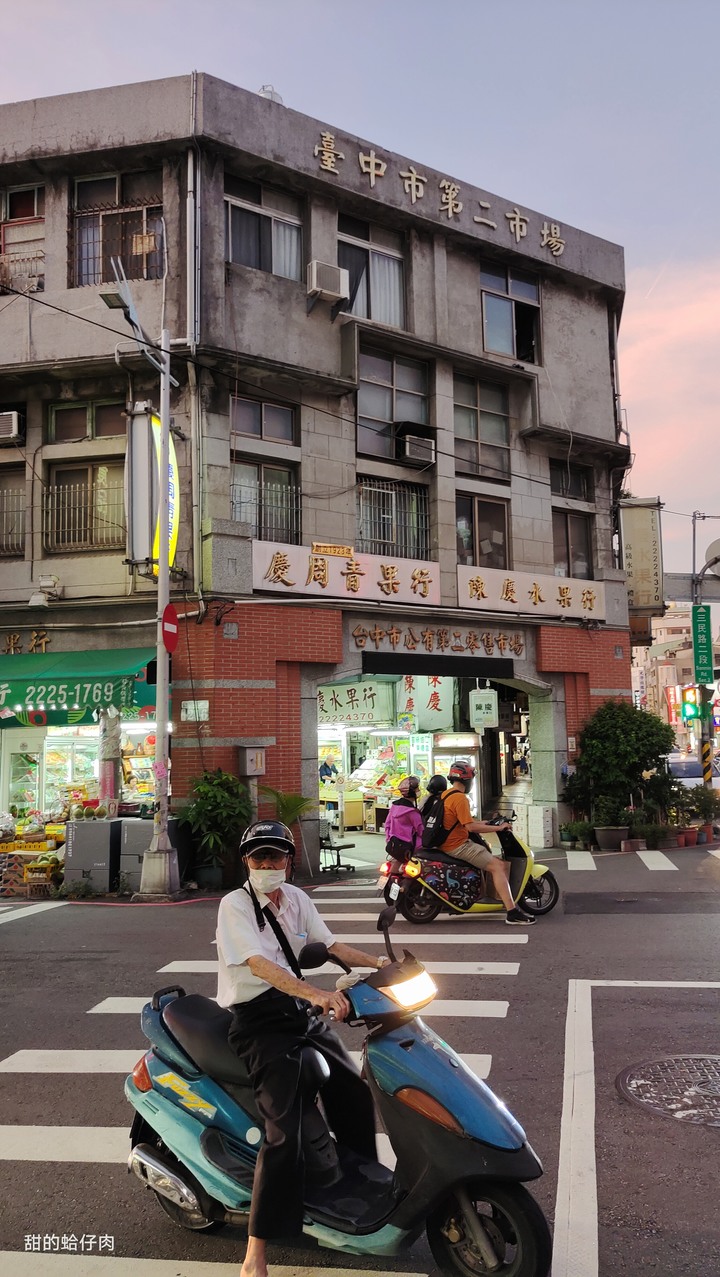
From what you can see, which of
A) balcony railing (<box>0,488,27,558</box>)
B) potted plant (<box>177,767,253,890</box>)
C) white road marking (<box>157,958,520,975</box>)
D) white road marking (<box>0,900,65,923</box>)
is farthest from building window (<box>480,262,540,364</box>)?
white road marking (<box>157,958,520,975</box>)

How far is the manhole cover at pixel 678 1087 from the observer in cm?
469

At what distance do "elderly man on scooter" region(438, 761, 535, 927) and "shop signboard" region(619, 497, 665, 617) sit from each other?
1307 centimetres

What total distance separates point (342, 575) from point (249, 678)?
8.64 feet

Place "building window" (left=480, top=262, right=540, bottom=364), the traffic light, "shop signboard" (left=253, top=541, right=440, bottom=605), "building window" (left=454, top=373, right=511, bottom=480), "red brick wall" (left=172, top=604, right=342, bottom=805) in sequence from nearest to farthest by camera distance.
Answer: "red brick wall" (left=172, top=604, right=342, bottom=805)
"shop signboard" (left=253, top=541, right=440, bottom=605)
"building window" (left=454, top=373, right=511, bottom=480)
"building window" (left=480, top=262, right=540, bottom=364)
the traffic light

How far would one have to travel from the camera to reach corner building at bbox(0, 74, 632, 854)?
15.0 m

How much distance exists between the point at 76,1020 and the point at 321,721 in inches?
533

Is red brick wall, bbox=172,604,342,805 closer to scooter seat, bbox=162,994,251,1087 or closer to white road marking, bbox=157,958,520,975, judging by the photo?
white road marking, bbox=157,958,520,975

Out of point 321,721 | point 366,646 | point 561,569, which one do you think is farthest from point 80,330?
point 561,569

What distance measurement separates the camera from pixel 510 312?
63.3ft

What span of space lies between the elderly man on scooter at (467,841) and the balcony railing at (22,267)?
12160 mm

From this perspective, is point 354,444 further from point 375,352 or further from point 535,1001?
point 535,1001

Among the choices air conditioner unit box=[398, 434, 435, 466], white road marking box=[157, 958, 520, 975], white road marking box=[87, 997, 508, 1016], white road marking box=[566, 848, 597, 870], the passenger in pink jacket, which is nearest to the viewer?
white road marking box=[87, 997, 508, 1016]

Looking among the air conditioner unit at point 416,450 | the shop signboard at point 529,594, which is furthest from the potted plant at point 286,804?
the air conditioner unit at point 416,450

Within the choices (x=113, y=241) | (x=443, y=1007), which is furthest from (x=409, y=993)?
(x=113, y=241)
